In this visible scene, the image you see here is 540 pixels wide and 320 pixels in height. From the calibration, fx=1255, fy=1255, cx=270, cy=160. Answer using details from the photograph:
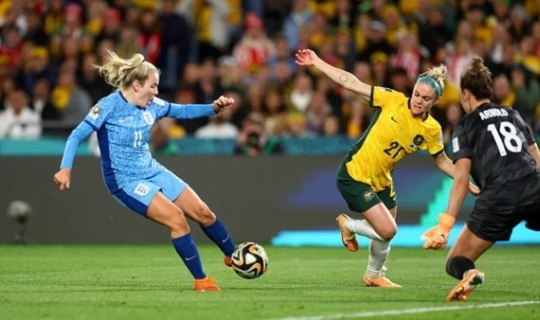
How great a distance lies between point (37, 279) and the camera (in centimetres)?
1278

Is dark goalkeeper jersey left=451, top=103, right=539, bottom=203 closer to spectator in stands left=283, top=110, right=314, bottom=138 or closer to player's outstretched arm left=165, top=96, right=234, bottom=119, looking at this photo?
player's outstretched arm left=165, top=96, right=234, bottom=119

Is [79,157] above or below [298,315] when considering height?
below

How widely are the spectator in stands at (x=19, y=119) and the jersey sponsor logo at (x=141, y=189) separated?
8.93 metres

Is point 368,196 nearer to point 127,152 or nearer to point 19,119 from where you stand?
point 127,152

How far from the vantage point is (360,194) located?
12180 mm

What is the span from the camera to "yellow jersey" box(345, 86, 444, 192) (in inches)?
480

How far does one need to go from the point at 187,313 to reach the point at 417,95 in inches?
144

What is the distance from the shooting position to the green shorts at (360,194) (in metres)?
12.1

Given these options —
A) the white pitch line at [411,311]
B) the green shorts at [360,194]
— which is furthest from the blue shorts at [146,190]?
the white pitch line at [411,311]

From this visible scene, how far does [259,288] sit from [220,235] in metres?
0.67

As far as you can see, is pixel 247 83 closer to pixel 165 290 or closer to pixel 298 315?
pixel 165 290

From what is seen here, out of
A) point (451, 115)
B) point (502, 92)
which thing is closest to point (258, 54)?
point (451, 115)

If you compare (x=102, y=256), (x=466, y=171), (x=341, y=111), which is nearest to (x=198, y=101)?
(x=341, y=111)

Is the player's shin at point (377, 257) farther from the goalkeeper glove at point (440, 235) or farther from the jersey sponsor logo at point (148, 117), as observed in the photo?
the jersey sponsor logo at point (148, 117)
